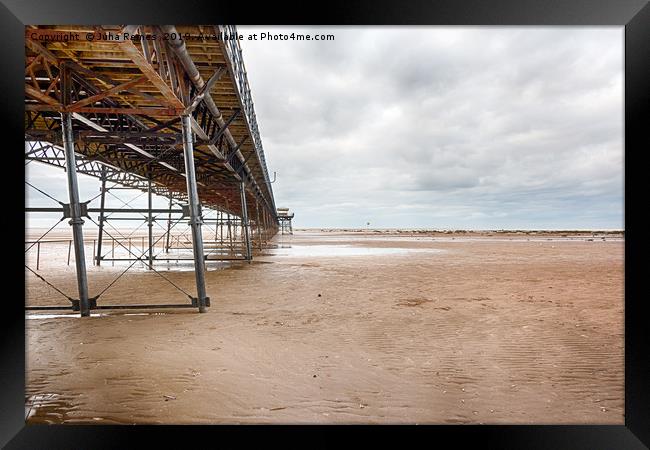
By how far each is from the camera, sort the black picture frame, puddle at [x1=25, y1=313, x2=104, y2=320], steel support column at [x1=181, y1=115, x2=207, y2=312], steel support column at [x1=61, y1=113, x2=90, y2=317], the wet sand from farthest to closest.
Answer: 1. steel support column at [x1=181, y1=115, x2=207, y2=312]
2. puddle at [x1=25, y1=313, x2=104, y2=320]
3. steel support column at [x1=61, y1=113, x2=90, y2=317]
4. the wet sand
5. the black picture frame

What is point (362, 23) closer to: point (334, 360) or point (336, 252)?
point (334, 360)

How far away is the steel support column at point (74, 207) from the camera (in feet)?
20.3

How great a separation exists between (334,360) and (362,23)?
13.3 ft

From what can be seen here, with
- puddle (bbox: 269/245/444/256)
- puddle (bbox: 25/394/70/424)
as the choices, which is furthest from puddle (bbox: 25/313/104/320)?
puddle (bbox: 269/245/444/256)

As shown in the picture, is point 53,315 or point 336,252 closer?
point 53,315

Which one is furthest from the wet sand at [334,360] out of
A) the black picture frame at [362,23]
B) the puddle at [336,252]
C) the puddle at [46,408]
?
the puddle at [336,252]

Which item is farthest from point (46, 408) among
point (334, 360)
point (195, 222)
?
point (195, 222)

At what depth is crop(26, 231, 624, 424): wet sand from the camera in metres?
3.17

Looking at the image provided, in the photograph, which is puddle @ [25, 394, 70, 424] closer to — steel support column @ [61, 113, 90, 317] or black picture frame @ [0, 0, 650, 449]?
black picture frame @ [0, 0, 650, 449]

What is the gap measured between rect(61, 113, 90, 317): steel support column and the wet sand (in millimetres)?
528

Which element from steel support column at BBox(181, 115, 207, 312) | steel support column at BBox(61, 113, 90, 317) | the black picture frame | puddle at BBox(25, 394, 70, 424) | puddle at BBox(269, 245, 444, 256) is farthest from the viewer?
puddle at BBox(269, 245, 444, 256)

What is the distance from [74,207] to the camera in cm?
627

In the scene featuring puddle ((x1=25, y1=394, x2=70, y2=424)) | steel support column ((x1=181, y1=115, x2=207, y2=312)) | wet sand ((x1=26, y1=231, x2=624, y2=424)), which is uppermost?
steel support column ((x1=181, y1=115, x2=207, y2=312))

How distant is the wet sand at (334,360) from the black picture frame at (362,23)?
70 centimetres
